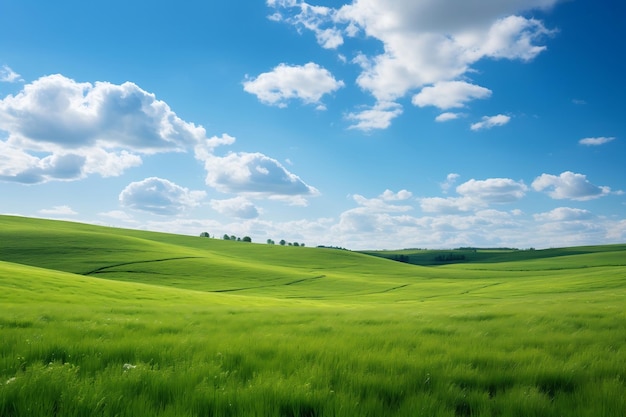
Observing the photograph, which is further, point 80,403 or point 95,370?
point 95,370

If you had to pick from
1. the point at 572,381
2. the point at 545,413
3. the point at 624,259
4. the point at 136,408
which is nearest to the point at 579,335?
the point at 572,381

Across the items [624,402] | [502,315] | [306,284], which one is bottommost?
[306,284]

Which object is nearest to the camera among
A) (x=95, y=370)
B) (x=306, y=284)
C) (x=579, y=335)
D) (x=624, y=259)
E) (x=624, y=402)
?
(x=624, y=402)

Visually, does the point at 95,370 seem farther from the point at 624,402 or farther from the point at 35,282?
the point at 35,282

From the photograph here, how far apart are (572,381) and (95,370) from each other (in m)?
5.36

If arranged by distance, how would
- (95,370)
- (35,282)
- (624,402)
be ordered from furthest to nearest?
(35,282)
(95,370)
(624,402)

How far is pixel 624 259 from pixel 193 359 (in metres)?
135

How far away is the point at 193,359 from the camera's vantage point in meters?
5.12

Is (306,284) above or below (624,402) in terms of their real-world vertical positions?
below

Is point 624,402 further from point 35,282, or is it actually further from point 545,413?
point 35,282

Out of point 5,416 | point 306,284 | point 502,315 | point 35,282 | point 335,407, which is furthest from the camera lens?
point 306,284

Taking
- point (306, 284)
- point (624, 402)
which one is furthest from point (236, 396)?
point (306, 284)

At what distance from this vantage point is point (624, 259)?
111 meters

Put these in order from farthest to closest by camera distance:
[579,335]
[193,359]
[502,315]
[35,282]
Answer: [35,282]
[502,315]
[579,335]
[193,359]
